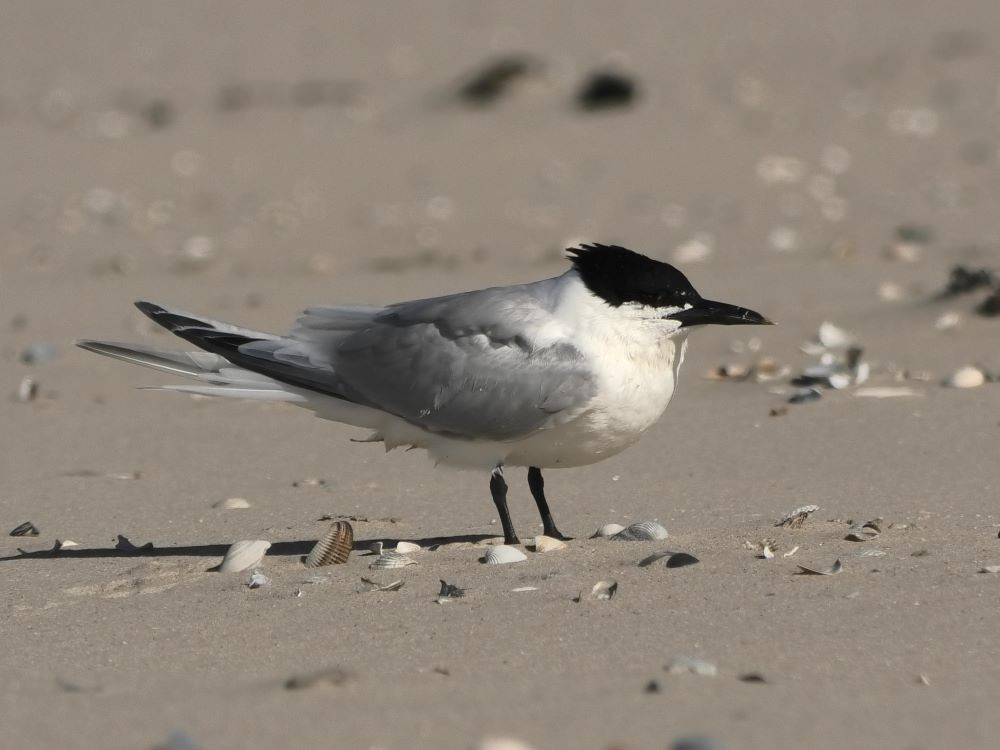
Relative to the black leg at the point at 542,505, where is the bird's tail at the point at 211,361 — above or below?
above

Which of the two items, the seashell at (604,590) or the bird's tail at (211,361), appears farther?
the bird's tail at (211,361)

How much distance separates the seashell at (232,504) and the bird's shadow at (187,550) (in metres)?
0.45

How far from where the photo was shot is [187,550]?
4.89 m

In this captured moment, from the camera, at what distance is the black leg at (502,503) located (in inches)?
185

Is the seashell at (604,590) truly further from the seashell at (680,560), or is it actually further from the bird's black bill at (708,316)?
the bird's black bill at (708,316)

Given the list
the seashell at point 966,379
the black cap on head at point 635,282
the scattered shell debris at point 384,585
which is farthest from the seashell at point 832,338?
the scattered shell debris at point 384,585

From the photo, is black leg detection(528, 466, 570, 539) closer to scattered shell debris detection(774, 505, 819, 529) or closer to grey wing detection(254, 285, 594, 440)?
grey wing detection(254, 285, 594, 440)

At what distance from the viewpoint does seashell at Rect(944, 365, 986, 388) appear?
652 centimetres

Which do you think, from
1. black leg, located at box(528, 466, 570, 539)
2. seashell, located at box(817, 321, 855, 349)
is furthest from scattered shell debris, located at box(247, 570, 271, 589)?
seashell, located at box(817, 321, 855, 349)

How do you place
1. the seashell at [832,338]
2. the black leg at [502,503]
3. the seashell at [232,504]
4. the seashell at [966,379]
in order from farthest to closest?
the seashell at [832,338], the seashell at [966,379], the seashell at [232,504], the black leg at [502,503]

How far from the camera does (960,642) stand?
3510 mm

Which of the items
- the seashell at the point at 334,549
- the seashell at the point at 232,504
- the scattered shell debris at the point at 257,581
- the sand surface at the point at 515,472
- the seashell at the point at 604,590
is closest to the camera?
the sand surface at the point at 515,472

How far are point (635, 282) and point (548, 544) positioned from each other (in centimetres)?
79

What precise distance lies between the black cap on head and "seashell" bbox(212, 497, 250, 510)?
4.94 feet
